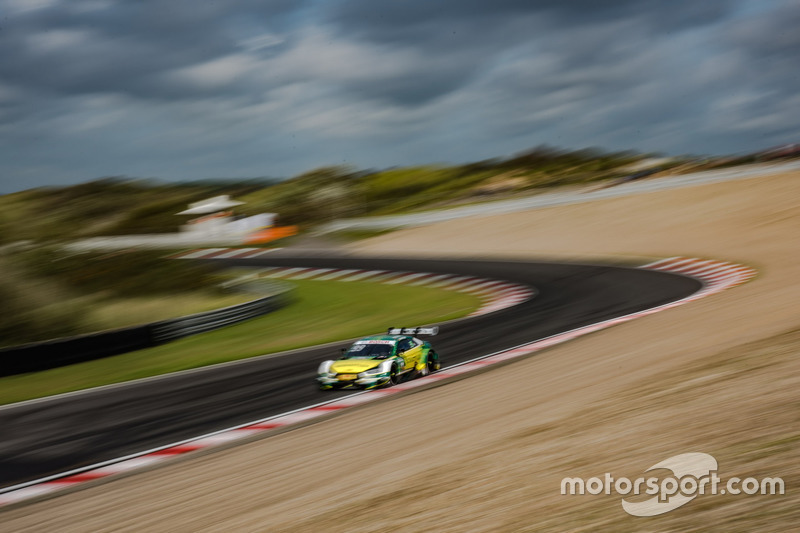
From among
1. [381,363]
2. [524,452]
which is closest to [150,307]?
[381,363]

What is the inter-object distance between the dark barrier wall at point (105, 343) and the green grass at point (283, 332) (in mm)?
208

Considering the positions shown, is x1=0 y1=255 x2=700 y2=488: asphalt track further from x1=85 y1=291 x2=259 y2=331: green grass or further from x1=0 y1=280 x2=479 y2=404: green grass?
x1=85 y1=291 x2=259 y2=331: green grass

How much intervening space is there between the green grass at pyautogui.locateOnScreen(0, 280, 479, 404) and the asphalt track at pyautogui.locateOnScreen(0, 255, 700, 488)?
121 cm

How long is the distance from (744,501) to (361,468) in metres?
3.33

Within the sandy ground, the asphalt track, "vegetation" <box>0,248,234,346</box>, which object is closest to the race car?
the asphalt track

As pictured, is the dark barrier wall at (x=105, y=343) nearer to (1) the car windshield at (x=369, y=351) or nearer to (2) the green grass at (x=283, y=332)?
(2) the green grass at (x=283, y=332)

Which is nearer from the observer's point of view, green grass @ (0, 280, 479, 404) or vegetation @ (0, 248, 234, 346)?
green grass @ (0, 280, 479, 404)

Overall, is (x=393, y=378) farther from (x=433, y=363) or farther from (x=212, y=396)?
(x=212, y=396)

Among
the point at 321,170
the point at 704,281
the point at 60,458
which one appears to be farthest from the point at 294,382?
the point at 321,170

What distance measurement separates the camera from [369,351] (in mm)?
12539

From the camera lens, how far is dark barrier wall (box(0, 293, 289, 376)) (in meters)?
16.1

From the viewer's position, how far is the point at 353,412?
1009 centimetres

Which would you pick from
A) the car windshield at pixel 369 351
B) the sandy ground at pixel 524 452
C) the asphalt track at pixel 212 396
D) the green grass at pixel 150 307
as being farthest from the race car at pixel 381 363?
the green grass at pixel 150 307

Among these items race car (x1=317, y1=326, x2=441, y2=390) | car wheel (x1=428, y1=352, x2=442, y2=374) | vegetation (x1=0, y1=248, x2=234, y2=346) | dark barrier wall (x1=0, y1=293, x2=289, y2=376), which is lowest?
car wheel (x1=428, y1=352, x2=442, y2=374)
